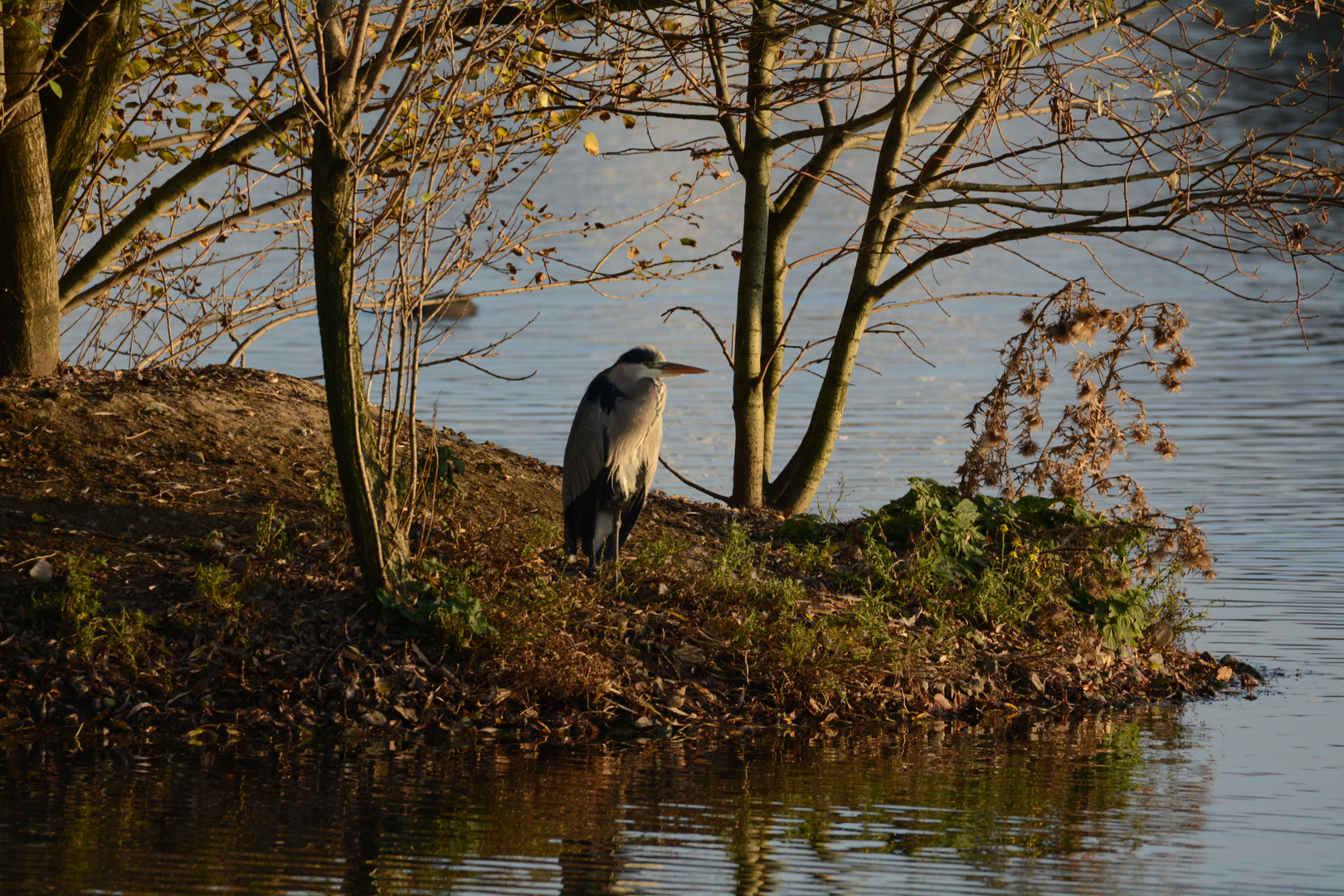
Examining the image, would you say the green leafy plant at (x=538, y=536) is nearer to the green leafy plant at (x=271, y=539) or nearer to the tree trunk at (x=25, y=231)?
the green leafy plant at (x=271, y=539)

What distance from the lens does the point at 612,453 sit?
7.83 m

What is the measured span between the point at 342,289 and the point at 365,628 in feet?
5.11

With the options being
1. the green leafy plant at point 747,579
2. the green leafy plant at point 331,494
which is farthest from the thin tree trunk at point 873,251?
the green leafy plant at point 331,494

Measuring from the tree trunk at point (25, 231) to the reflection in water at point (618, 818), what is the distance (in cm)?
334

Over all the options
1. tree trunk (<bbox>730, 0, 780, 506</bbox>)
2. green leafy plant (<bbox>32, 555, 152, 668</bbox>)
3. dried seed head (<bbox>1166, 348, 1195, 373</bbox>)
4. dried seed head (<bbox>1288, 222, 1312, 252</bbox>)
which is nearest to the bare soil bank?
green leafy plant (<bbox>32, 555, 152, 668</bbox>)

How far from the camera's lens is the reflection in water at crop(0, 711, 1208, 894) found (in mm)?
4914

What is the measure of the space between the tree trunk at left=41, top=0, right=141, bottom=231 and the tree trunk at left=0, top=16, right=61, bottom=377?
0.25m

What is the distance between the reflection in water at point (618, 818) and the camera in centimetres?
491

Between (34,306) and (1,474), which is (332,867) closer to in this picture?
(1,474)

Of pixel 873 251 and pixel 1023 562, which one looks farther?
pixel 873 251

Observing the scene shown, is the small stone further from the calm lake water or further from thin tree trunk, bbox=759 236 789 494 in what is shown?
thin tree trunk, bbox=759 236 789 494

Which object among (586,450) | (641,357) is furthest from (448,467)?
(641,357)

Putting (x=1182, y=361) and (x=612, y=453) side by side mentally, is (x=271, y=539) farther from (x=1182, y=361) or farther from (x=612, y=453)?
(x=1182, y=361)

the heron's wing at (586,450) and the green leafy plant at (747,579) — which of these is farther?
the heron's wing at (586,450)
